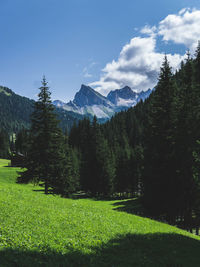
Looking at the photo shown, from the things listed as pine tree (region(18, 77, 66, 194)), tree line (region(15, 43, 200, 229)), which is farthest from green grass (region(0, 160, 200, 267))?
pine tree (region(18, 77, 66, 194))

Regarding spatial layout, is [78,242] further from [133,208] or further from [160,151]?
[133,208]

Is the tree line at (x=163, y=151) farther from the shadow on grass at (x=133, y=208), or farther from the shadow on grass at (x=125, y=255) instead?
the shadow on grass at (x=125, y=255)

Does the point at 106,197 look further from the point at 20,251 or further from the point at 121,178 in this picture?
the point at 20,251

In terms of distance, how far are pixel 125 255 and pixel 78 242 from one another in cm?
225

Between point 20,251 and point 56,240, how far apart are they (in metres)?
1.92

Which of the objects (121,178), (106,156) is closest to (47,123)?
(106,156)

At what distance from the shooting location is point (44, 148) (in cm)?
2725

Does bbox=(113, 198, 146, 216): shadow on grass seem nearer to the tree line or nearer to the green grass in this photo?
the tree line

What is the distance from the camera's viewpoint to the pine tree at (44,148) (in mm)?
27297

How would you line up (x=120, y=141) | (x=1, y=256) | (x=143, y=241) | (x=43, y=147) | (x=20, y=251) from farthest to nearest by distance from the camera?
(x=120, y=141), (x=43, y=147), (x=143, y=241), (x=20, y=251), (x=1, y=256)

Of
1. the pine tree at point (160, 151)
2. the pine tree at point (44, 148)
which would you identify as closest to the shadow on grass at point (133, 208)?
the pine tree at point (160, 151)

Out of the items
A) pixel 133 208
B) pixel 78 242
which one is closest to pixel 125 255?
pixel 78 242

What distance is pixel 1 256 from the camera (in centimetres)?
686

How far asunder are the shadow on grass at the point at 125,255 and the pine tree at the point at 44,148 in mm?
17556
